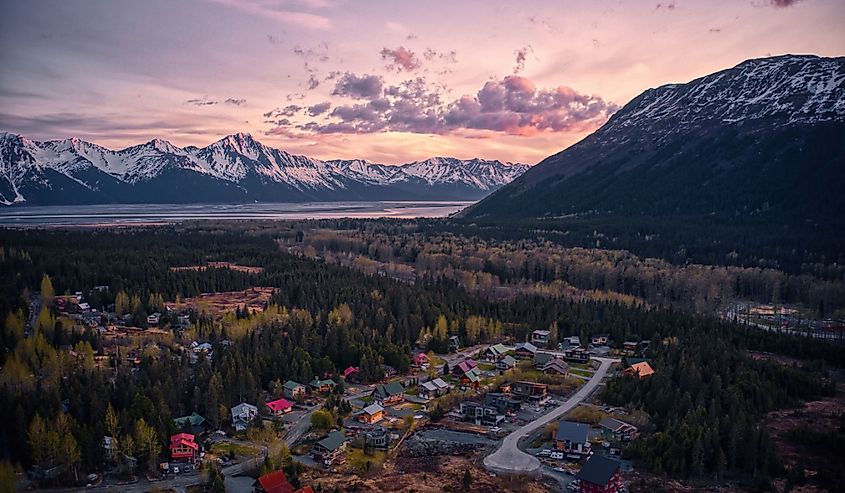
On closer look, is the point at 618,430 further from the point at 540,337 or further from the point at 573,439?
the point at 540,337

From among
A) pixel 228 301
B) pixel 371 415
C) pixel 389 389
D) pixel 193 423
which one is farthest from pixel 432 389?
pixel 228 301

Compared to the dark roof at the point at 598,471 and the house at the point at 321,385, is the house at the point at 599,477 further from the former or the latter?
the house at the point at 321,385

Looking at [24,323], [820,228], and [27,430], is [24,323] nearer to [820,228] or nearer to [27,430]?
[27,430]

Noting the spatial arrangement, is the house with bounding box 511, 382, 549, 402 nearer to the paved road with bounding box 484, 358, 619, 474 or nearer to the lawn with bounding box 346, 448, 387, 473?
the paved road with bounding box 484, 358, 619, 474

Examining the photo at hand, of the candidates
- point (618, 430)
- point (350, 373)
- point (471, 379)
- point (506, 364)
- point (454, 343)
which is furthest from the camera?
point (454, 343)

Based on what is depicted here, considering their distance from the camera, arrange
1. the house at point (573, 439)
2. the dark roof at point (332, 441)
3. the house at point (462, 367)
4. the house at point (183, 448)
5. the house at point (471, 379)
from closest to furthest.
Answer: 1. the house at point (183, 448)
2. the dark roof at point (332, 441)
3. the house at point (573, 439)
4. the house at point (471, 379)
5. the house at point (462, 367)

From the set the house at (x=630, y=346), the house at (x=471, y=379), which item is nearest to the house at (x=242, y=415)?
the house at (x=471, y=379)
